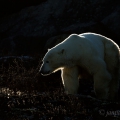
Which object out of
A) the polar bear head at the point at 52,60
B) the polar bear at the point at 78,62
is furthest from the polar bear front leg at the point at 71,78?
the polar bear head at the point at 52,60

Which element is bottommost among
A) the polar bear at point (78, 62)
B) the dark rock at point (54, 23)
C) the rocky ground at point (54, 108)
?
the rocky ground at point (54, 108)

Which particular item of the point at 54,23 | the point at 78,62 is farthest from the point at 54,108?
the point at 54,23

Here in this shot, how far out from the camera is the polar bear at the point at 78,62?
30.6ft

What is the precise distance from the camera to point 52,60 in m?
9.31

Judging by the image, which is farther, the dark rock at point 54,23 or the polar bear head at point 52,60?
the dark rock at point 54,23

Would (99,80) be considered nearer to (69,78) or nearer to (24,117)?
(69,78)

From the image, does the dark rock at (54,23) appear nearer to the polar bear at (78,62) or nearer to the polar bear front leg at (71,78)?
the polar bear at (78,62)

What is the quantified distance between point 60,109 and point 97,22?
10975 mm

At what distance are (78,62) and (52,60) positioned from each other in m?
0.59

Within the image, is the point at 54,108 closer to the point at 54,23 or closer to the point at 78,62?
the point at 78,62

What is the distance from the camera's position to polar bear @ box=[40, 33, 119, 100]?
30.6 ft

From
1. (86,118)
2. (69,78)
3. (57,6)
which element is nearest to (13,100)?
(86,118)

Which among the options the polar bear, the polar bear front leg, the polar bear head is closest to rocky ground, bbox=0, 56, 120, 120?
the polar bear head

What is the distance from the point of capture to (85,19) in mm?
17781
